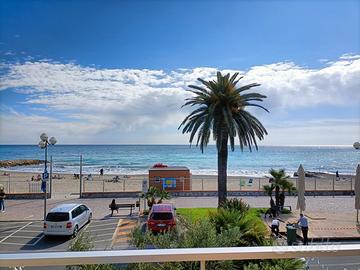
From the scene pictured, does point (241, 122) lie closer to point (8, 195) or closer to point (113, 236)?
point (113, 236)

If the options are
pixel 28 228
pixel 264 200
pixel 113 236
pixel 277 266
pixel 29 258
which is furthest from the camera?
pixel 264 200

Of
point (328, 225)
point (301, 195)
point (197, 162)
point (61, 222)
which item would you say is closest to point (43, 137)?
point (61, 222)

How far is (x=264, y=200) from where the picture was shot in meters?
27.4

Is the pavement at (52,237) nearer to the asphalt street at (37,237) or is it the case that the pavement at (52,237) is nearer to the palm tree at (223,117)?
the asphalt street at (37,237)

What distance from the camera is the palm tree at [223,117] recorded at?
19688 millimetres

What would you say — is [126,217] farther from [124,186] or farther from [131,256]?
[131,256]

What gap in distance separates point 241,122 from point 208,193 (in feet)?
36.5

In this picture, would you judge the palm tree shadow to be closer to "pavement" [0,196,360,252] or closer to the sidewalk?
"pavement" [0,196,360,252]

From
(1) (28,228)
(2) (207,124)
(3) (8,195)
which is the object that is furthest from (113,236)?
(3) (8,195)

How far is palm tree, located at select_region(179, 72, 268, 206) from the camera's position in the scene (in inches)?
775

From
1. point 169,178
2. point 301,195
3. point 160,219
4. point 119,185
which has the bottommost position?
point 119,185

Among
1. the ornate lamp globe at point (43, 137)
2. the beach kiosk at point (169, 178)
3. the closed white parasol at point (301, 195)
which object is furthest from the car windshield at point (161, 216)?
the beach kiosk at point (169, 178)

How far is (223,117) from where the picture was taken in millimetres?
19688

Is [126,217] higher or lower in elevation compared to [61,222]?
lower
